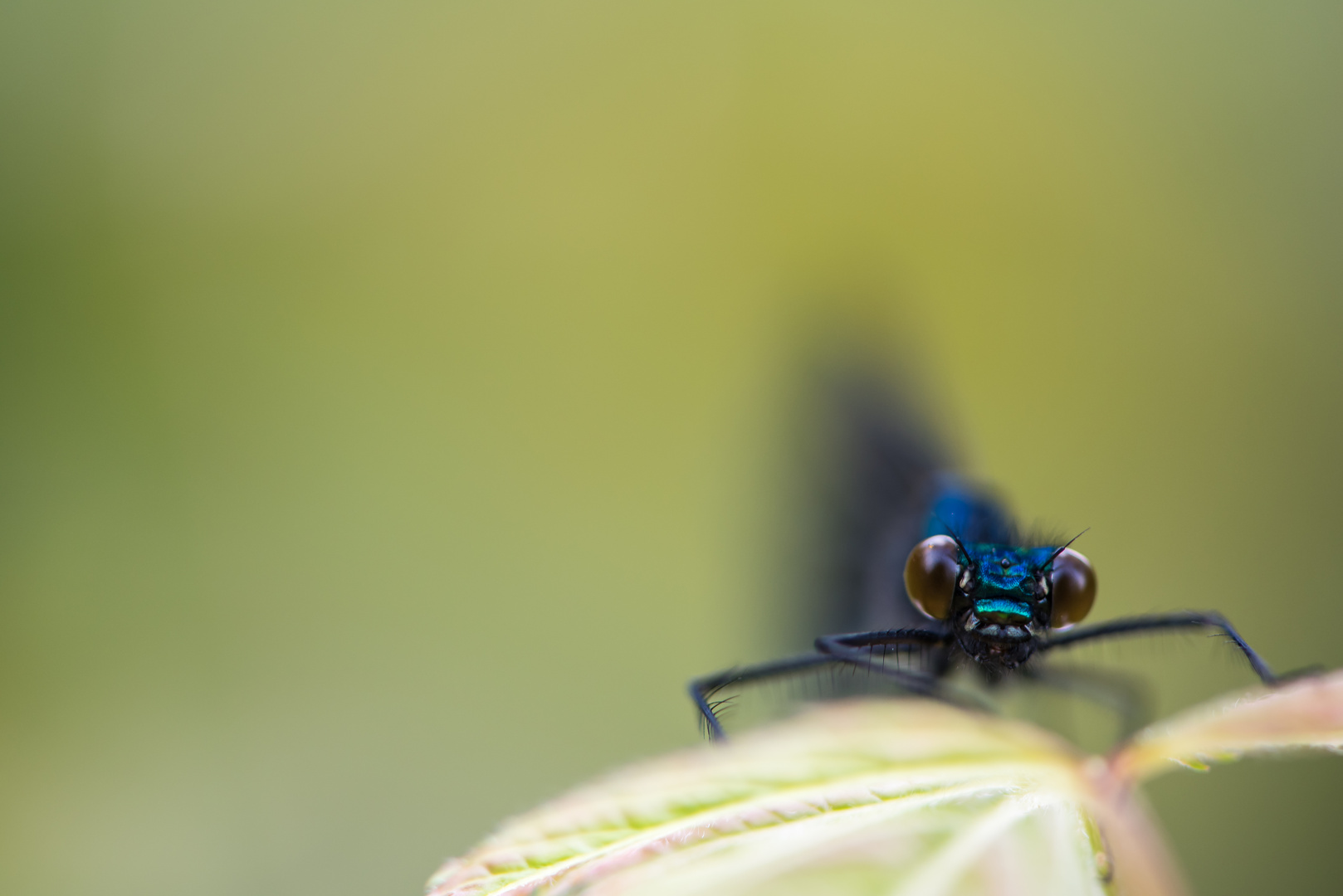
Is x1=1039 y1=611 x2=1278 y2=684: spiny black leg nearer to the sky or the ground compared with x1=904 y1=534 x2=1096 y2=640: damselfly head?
nearer to the ground

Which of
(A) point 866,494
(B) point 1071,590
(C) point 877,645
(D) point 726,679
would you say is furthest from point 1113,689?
(D) point 726,679

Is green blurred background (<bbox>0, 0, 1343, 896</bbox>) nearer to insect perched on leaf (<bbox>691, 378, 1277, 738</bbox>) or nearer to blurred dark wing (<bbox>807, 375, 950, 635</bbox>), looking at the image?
blurred dark wing (<bbox>807, 375, 950, 635</bbox>)

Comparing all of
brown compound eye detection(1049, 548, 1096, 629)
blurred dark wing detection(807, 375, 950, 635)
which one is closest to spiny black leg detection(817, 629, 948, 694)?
brown compound eye detection(1049, 548, 1096, 629)

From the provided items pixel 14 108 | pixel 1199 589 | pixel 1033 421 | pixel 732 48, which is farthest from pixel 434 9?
pixel 1199 589

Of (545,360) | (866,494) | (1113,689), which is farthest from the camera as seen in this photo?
(545,360)

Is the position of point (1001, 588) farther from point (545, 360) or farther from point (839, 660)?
point (545, 360)

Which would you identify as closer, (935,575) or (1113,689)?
(935,575)

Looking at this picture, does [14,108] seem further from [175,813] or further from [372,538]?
[175,813]
